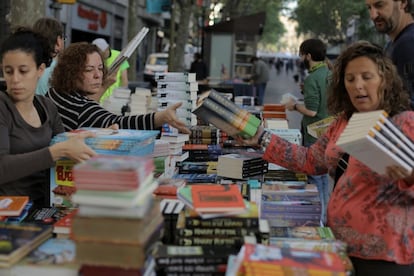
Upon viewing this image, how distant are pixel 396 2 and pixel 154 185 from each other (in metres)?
2.24

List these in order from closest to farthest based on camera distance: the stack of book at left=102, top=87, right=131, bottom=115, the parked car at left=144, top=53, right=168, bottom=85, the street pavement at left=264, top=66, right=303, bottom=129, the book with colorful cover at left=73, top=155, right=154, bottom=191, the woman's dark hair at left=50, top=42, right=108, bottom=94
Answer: the book with colorful cover at left=73, top=155, right=154, bottom=191 → the woman's dark hair at left=50, top=42, right=108, bottom=94 → the stack of book at left=102, top=87, right=131, bottom=115 → the street pavement at left=264, top=66, right=303, bottom=129 → the parked car at left=144, top=53, right=168, bottom=85

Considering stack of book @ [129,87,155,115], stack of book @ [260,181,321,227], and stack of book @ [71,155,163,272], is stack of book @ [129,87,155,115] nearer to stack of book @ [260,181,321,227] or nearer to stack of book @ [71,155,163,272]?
stack of book @ [260,181,321,227]

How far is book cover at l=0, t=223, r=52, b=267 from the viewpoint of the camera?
180 cm

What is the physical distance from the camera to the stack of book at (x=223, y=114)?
8.33 feet

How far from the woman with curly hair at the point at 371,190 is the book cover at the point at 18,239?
1308 millimetres

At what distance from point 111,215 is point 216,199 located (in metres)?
0.52

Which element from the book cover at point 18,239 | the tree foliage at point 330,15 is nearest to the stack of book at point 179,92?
the book cover at point 18,239

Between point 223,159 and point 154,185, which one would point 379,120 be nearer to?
point 154,185

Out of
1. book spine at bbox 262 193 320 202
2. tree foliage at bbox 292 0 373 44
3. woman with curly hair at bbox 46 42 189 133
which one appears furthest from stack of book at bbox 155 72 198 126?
tree foliage at bbox 292 0 373 44

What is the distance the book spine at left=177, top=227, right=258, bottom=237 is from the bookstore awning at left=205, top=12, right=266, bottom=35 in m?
15.5

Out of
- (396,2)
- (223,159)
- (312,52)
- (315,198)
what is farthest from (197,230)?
(312,52)

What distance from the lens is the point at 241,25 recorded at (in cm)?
1731

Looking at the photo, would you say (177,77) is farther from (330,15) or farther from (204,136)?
(330,15)

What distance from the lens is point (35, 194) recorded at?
271cm
